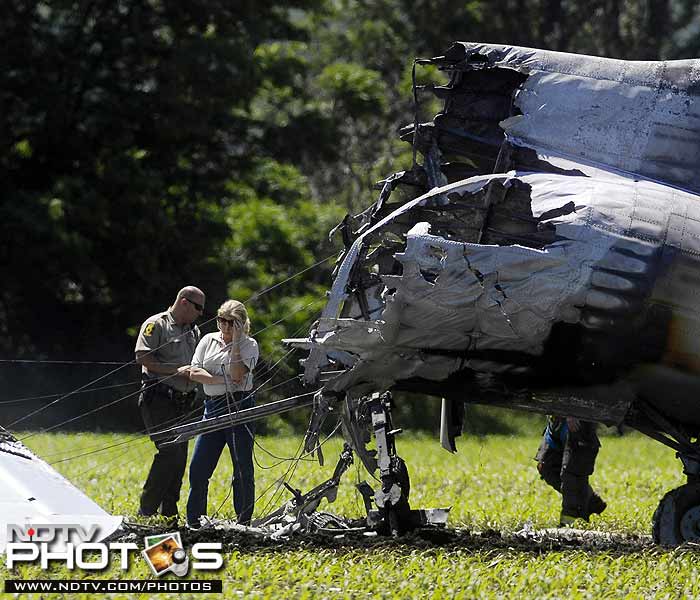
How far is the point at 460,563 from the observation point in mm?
9367

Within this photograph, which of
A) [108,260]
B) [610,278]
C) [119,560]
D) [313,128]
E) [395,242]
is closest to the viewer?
[119,560]

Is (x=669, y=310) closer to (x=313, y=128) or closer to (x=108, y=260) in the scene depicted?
(x=108, y=260)

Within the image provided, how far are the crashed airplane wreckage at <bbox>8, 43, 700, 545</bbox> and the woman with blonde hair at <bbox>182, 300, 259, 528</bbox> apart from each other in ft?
1.64

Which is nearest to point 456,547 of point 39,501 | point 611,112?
point 39,501

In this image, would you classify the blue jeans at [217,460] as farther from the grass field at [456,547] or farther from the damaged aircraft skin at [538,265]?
the damaged aircraft skin at [538,265]

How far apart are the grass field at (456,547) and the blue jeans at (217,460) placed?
0.54 m

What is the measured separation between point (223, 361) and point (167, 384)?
919 mm

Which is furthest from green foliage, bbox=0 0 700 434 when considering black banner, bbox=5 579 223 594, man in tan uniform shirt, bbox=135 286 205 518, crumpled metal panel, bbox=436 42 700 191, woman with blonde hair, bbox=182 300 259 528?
black banner, bbox=5 579 223 594

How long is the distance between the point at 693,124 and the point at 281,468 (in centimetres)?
761

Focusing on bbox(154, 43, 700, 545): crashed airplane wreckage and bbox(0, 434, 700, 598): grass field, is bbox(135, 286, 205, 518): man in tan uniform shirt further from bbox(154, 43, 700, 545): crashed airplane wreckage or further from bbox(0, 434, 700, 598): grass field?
bbox(154, 43, 700, 545): crashed airplane wreckage

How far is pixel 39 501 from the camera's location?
9281 millimetres

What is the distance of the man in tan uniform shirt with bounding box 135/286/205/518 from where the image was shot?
462 inches

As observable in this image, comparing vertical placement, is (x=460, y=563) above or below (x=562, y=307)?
below

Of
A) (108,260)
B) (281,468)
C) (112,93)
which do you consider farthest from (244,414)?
(112,93)
